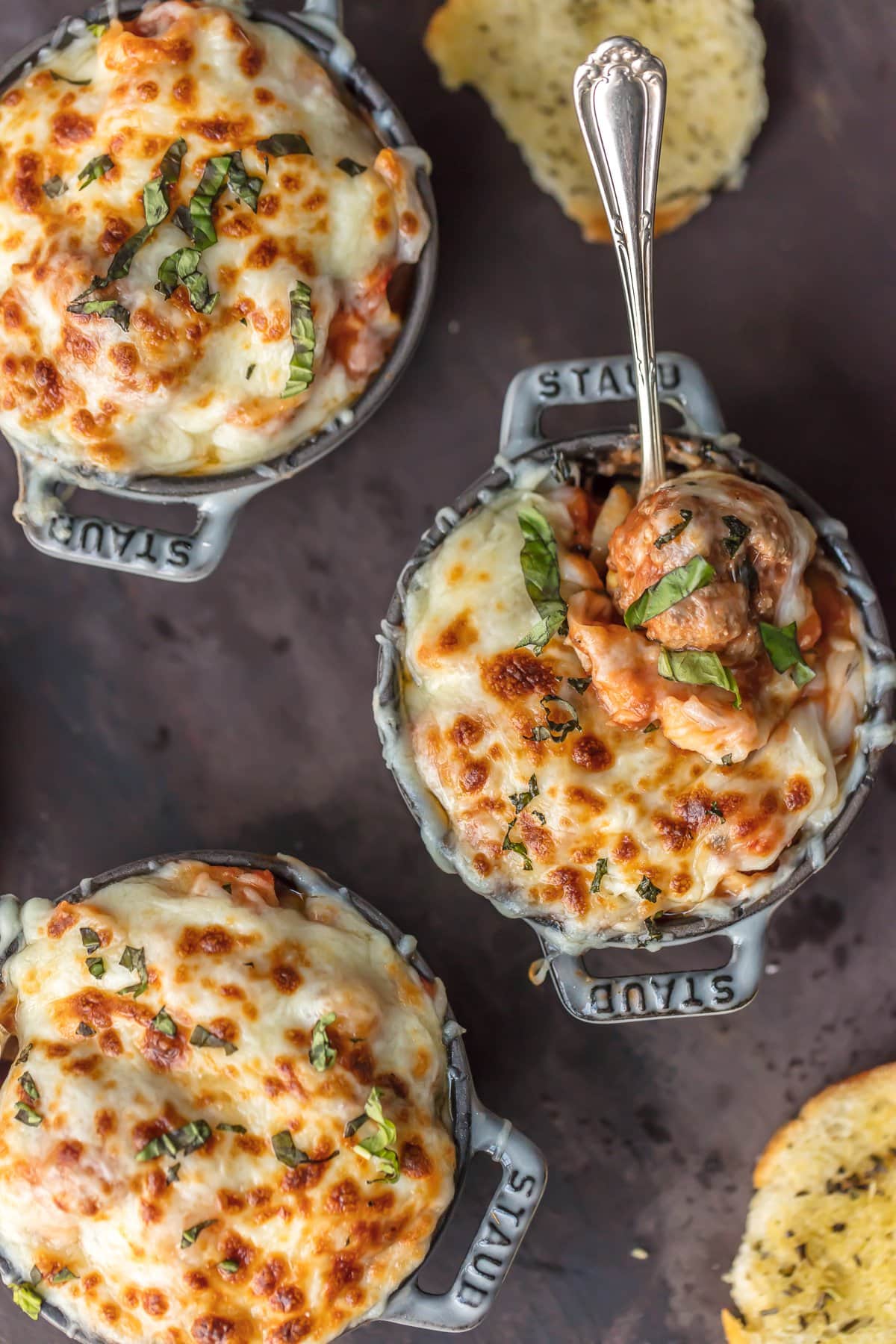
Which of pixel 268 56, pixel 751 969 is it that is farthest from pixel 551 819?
pixel 268 56

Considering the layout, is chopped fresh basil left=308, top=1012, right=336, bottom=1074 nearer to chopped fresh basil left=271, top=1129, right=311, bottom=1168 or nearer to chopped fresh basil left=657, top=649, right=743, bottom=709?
chopped fresh basil left=271, top=1129, right=311, bottom=1168

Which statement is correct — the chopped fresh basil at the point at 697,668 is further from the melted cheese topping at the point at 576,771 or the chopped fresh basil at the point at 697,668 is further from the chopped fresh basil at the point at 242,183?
the chopped fresh basil at the point at 242,183

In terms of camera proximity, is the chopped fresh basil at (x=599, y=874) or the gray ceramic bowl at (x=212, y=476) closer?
the chopped fresh basil at (x=599, y=874)

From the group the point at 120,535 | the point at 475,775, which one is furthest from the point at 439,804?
the point at 120,535

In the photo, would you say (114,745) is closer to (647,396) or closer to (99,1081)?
(99,1081)

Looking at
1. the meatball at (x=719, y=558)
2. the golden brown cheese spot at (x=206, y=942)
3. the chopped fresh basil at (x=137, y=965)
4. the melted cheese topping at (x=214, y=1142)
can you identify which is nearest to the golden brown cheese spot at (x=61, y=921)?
the melted cheese topping at (x=214, y=1142)

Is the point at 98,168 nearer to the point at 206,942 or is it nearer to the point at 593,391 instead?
the point at 593,391

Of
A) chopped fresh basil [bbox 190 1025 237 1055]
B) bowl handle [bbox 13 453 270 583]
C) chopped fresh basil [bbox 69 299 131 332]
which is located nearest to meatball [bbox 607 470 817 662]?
bowl handle [bbox 13 453 270 583]
